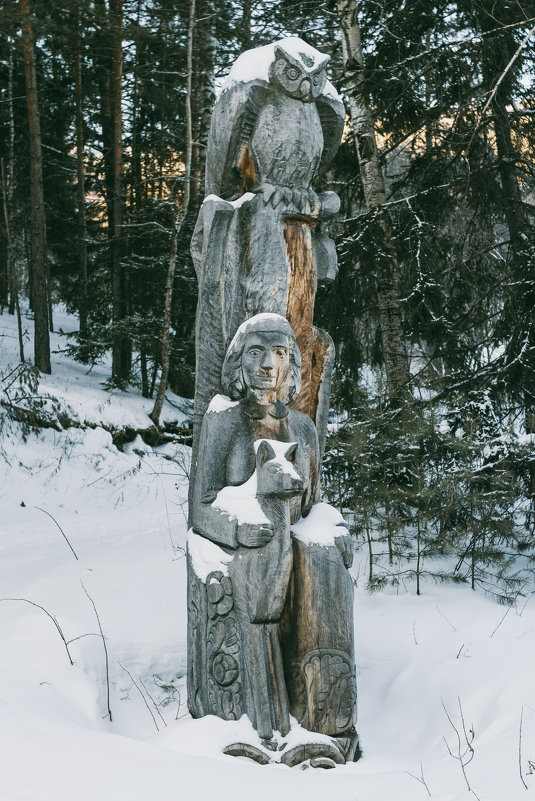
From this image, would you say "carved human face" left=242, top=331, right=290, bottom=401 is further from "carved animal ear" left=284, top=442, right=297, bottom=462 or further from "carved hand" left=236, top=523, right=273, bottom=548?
"carved hand" left=236, top=523, right=273, bottom=548

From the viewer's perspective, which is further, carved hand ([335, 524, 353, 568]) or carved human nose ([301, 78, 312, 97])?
carved human nose ([301, 78, 312, 97])

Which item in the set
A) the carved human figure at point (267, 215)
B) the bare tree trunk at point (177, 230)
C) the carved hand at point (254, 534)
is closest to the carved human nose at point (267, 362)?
the carved human figure at point (267, 215)

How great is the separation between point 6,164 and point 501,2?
52.0 ft

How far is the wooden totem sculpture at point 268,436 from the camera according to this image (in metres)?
3.93

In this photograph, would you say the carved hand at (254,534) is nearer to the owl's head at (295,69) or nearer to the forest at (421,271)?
the owl's head at (295,69)

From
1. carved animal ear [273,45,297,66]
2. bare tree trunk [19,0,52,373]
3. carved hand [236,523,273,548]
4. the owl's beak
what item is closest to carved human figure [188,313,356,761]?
carved hand [236,523,273,548]

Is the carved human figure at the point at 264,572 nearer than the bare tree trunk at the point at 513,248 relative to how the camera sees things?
Yes

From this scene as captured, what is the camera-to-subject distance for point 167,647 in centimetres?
528

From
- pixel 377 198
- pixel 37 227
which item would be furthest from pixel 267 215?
pixel 37 227

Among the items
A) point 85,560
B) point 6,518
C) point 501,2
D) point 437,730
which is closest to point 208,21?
point 501,2

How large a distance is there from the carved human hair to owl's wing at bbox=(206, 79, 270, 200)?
42.9 inches

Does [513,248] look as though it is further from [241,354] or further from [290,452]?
[290,452]

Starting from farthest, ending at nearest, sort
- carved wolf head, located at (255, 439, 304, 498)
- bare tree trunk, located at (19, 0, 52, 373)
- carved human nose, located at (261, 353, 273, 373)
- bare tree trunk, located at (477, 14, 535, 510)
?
bare tree trunk, located at (19, 0, 52, 373) < bare tree trunk, located at (477, 14, 535, 510) < carved human nose, located at (261, 353, 273, 373) < carved wolf head, located at (255, 439, 304, 498)

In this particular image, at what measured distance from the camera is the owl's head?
4.56 m
